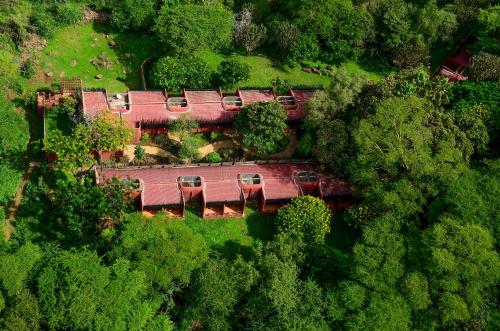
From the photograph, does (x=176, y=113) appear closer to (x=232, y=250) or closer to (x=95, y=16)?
(x=232, y=250)

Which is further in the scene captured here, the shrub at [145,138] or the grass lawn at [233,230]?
the shrub at [145,138]

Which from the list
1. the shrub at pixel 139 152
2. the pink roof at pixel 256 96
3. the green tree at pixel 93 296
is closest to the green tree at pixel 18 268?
the green tree at pixel 93 296

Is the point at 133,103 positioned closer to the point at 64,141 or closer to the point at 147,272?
the point at 64,141

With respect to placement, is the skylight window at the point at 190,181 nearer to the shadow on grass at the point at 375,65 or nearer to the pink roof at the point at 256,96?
the pink roof at the point at 256,96

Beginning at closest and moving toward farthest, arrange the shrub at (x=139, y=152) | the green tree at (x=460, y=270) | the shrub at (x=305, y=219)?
the green tree at (x=460, y=270)
the shrub at (x=305, y=219)
the shrub at (x=139, y=152)

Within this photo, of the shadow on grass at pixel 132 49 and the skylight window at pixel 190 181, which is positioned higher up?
the shadow on grass at pixel 132 49

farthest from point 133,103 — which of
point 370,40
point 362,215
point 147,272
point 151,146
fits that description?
point 370,40

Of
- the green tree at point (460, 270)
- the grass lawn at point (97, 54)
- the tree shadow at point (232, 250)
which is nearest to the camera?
the green tree at point (460, 270)
